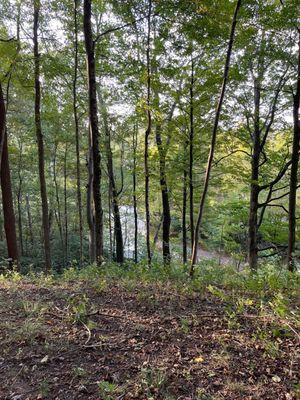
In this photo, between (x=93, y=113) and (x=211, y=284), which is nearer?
(x=211, y=284)

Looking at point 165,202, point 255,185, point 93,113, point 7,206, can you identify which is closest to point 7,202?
point 7,206

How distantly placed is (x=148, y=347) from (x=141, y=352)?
101 millimetres

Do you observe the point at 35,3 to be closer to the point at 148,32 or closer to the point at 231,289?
the point at 148,32

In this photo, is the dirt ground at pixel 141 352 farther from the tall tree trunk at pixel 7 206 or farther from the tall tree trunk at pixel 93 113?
the tall tree trunk at pixel 7 206

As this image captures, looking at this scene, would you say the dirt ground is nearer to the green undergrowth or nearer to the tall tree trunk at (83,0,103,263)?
the green undergrowth

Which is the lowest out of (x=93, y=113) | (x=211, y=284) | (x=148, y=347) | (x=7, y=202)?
(x=211, y=284)

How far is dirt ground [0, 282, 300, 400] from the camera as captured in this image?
2010mm

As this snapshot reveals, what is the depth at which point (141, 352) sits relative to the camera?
2502 mm

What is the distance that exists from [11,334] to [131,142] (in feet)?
37.2

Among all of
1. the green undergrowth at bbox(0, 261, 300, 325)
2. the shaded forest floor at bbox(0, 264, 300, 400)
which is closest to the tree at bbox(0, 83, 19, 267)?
the green undergrowth at bbox(0, 261, 300, 325)

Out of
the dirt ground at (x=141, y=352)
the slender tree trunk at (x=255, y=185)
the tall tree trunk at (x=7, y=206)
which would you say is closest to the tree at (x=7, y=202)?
the tall tree trunk at (x=7, y=206)

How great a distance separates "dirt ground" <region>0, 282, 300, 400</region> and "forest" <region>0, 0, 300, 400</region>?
2 cm

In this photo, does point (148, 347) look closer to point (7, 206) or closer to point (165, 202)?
point (7, 206)

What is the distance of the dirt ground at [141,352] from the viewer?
2010 millimetres
